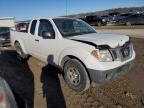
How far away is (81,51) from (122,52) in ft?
3.37

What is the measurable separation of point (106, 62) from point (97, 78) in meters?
0.43

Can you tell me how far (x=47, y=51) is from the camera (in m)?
6.05

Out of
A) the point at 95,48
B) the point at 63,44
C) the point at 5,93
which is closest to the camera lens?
the point at 5,93

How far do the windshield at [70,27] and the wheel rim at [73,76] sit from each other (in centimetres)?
106

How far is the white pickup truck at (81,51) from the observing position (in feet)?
15.0

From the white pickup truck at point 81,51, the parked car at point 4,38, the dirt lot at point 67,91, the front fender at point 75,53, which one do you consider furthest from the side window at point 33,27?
the parked car at point 4,38

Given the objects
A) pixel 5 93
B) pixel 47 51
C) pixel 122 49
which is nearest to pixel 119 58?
pixel 122 49

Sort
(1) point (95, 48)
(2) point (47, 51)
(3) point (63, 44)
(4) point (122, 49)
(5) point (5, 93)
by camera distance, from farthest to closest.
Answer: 1. (2) point (47, 51)
2. (3) point (63, 44)
3. (4) point (122, 49)
4. (1) point (95, 48)
5. (5) point (5, 93)

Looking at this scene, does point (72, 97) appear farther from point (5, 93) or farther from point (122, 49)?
point (5, 93)

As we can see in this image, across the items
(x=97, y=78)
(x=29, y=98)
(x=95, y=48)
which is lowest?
(x=29, y=98)

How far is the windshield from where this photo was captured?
226 inches

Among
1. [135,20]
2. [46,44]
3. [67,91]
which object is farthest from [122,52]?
[135,20]

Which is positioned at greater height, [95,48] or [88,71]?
[95,48]

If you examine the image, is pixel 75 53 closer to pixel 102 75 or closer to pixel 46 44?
pixel 102 75
